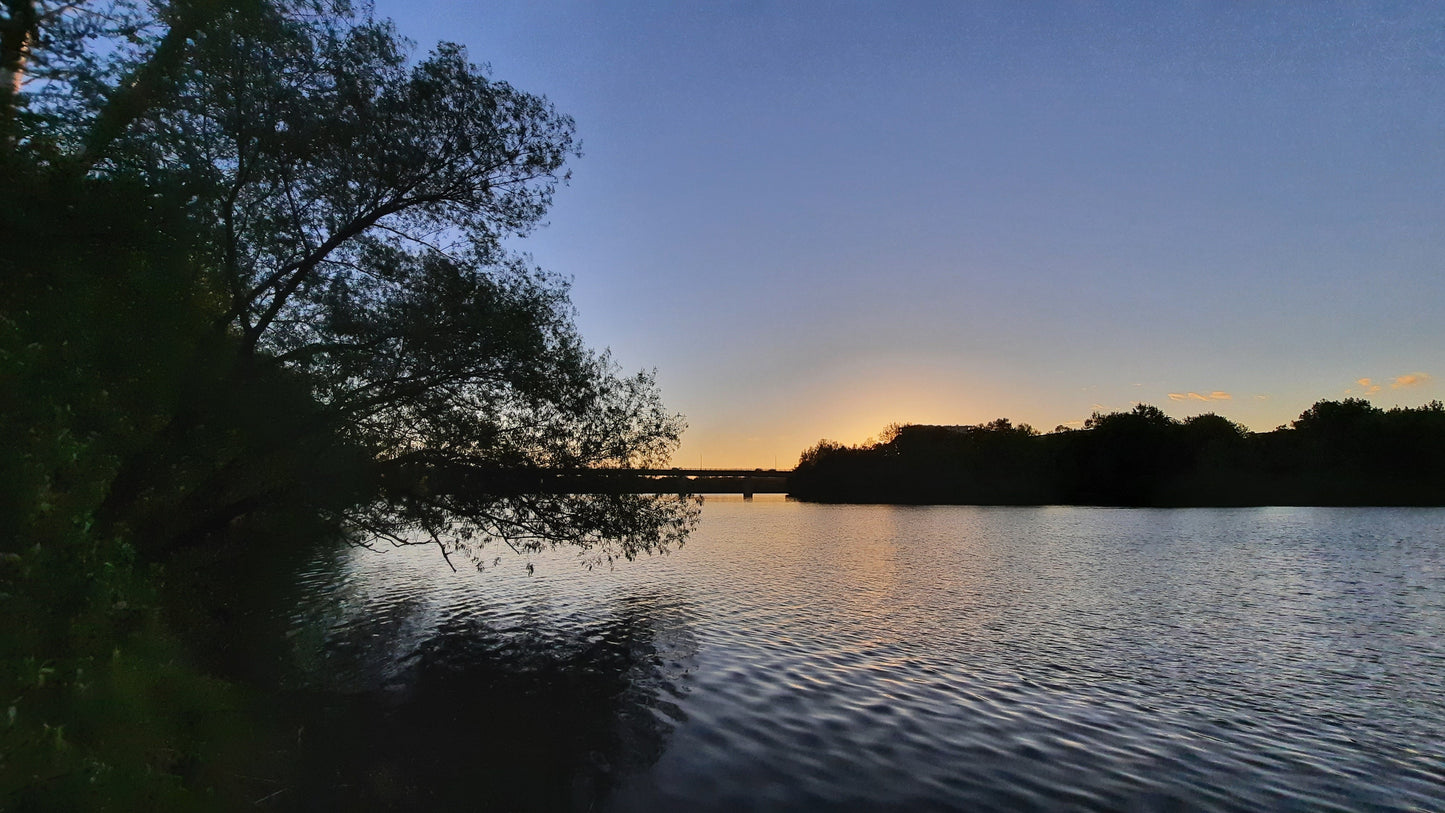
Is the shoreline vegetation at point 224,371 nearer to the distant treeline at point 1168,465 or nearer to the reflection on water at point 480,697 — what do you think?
the reflection on water at point 480,697

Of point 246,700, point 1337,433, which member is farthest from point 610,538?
point 1337,433

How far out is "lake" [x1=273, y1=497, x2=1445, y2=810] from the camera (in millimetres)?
12641

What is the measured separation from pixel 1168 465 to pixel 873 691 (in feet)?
560

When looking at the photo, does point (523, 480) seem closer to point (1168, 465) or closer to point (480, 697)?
point (480, 697)

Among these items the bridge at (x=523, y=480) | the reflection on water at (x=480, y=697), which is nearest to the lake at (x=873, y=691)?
the reflection on water at (x=480, y=697)

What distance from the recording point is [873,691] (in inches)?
721

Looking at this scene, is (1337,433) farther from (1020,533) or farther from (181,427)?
(181,427)

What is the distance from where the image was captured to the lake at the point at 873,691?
12641mm

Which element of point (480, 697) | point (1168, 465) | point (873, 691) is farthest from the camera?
point (1168, 465)

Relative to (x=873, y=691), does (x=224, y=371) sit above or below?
above

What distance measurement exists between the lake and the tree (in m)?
5.53

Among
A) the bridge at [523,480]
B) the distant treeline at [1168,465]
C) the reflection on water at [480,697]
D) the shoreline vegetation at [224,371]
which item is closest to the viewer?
the shoreline vegetation at [224,371]

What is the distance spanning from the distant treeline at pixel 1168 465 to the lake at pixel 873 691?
126 metres

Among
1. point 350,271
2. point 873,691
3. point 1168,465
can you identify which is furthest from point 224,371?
point 1168,465
